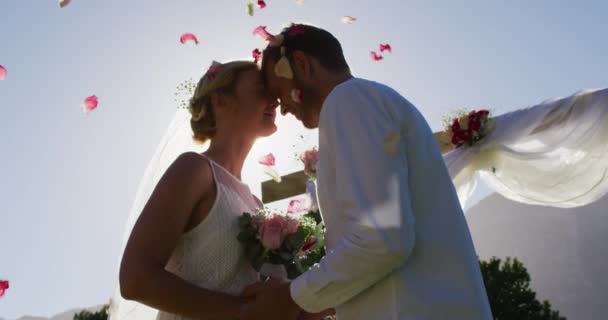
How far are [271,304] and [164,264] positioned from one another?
1.59 feet

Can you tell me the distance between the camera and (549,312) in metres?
12.0

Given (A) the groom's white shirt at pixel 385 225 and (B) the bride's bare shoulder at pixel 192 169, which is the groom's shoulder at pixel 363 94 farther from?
(B) the bride's bare shoulder at pixel 192 169

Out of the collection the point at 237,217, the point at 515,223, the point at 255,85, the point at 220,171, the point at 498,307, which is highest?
the point at 515,223

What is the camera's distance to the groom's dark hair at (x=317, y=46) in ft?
7.35

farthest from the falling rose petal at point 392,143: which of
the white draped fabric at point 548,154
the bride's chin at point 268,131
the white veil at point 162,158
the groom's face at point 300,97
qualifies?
the white draped fabric at point 548,154

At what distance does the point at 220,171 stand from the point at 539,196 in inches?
215

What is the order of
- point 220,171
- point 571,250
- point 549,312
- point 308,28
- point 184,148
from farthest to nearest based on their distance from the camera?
point 571,250
point 549,312
point 184,148
point 220,171
point 308,28

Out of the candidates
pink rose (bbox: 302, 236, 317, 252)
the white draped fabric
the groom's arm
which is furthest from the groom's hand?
the white draped fabric

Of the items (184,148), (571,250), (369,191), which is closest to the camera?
(369,191)

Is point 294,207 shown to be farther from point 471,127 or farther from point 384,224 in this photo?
point 471,127

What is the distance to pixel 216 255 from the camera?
7.84ft

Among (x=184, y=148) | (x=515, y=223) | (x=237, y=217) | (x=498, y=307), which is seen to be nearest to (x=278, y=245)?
(x=237, y=217)

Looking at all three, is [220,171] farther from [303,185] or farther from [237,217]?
[303,185]

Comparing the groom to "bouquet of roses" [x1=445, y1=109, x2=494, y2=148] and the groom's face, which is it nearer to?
the groom's face
